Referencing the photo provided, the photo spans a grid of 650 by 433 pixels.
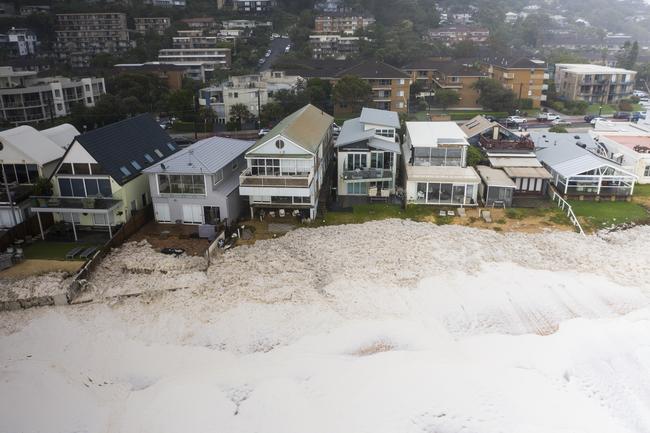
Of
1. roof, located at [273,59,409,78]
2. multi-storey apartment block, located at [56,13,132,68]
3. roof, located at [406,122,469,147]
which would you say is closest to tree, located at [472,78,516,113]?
roof, located at [273,59,409,78]

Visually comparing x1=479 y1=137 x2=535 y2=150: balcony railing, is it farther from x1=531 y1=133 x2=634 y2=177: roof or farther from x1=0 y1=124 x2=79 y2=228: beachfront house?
x1=0 y1=124 x2=79 y2=228: beachfront house

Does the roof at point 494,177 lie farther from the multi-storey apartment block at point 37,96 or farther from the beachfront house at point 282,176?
the multi-storey apartment block at point 37,96

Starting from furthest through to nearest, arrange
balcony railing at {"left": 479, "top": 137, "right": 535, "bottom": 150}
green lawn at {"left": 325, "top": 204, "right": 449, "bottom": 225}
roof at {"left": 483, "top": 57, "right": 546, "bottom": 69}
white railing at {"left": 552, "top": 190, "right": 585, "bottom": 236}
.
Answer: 1. roof at {"left": 483, "top": 57, "right": 546, "bottom": 69}
2. balcony railing at {"left": 479, "top": 137, "right": 535, "bottom": 150}
3. green lawn at {"left": 325, "top": 204, "right": 449, "bottom": 225}
4. white railing at {"left": 552, "top": 190, "right": 585, "bottom": 236}

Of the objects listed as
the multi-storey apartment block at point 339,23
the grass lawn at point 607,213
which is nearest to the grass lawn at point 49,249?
the grass lawn at point 607,213

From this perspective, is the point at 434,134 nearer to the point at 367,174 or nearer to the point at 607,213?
the point at 367,174

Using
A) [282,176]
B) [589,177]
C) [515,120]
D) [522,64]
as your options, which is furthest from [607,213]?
[522,64]
